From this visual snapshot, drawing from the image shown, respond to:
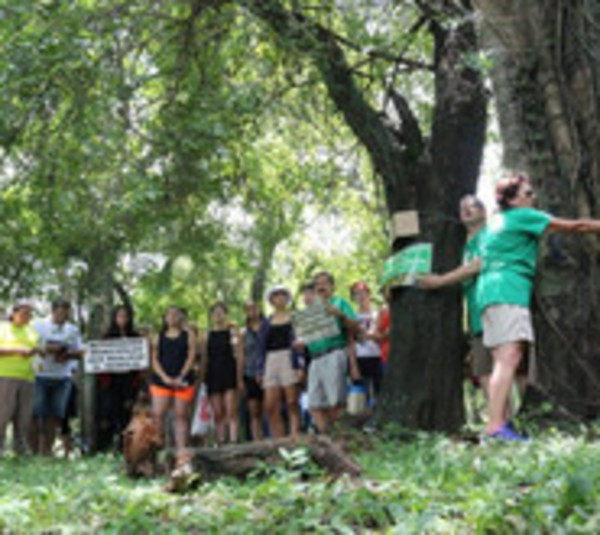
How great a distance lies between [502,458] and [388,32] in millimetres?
5012

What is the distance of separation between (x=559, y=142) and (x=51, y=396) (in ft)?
22.3

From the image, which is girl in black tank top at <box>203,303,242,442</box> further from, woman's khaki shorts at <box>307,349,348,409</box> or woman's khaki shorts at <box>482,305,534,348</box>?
woman's khaki shorts at <box>482,305,534,348</box>

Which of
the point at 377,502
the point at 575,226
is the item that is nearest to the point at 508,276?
the point at 575,226

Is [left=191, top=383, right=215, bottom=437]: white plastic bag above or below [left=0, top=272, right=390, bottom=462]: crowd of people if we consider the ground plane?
below

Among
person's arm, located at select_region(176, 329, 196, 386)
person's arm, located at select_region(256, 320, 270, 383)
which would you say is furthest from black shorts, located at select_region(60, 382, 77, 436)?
person's arm, located at select_region(256, 320, 270, 383)

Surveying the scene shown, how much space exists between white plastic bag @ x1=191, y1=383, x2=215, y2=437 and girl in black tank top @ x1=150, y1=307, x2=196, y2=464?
164 cm

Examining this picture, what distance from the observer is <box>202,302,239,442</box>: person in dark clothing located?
10.4m

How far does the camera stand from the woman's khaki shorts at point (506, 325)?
5707 millimetres

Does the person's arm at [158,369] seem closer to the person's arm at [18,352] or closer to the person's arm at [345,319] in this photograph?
the person's arm at [18,352]

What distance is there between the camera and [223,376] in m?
10.5

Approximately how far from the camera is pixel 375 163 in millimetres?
8133

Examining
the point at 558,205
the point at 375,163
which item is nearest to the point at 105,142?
the point at 375,163

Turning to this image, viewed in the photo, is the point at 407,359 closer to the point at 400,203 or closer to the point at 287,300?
the point at 400,203

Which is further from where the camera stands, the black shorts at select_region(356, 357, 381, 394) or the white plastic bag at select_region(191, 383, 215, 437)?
the white plastic bag at select_region(191, 383, 215, 437)
